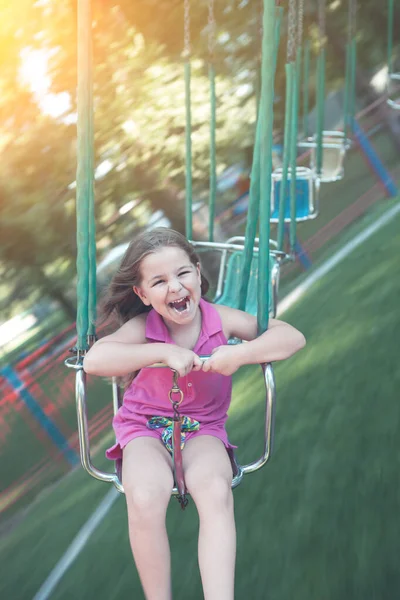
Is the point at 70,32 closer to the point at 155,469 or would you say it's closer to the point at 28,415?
the point at 28,415

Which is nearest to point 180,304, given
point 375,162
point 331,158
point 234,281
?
point 234,281

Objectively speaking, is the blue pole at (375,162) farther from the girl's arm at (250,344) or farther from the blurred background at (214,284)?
the girl's arm at (250,344)

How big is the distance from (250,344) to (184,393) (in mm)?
200

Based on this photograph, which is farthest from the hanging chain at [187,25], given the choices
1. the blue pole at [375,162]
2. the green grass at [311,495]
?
the blue pole at [375,162]

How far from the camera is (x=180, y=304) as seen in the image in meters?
1.76

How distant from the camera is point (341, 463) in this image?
3.73m

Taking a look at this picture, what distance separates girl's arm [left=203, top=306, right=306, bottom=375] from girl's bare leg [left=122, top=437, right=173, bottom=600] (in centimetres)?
24

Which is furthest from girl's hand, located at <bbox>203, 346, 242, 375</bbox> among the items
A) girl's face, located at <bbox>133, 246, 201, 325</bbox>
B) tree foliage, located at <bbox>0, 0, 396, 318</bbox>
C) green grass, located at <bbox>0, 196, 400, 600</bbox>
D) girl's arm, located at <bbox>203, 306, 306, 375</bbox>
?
tree foliage, located at <bbox>0, 0, 396, 318</bbox>

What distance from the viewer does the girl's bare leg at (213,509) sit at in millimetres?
1578

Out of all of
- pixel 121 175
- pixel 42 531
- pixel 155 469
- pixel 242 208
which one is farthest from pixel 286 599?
pixel 242 208

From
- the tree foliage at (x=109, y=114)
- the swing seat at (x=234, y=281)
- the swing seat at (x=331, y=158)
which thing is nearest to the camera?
the swing seat at (x=234, y=281)

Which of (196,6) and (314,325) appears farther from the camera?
(196,6)

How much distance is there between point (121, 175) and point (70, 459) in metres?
2.26

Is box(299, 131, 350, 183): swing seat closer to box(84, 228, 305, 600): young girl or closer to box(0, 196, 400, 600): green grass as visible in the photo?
box(0, 196, 400, 600): green grass
